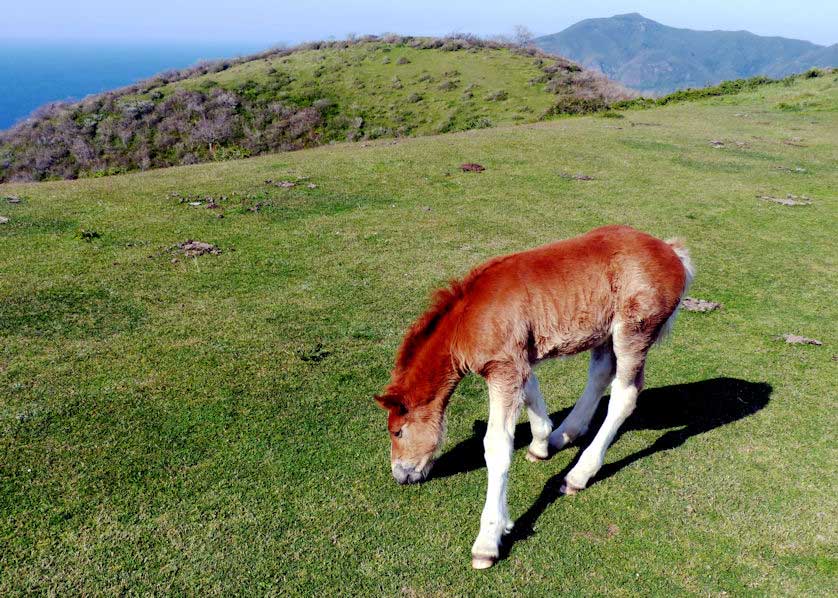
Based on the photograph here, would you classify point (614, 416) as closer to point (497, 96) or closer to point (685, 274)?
point (685, 274)

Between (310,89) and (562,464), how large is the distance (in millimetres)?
47396

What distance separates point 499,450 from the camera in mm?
4750

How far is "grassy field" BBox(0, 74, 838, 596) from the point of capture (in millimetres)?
4590

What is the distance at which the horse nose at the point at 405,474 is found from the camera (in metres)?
4.98

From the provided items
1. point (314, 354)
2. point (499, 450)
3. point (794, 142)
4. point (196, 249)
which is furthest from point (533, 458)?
point (794, 142)

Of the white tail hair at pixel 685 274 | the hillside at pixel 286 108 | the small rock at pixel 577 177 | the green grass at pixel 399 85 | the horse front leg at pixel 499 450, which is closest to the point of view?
the horse front leg at pixel 499 450

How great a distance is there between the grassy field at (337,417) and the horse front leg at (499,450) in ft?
1.00

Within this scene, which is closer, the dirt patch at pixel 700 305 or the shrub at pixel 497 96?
the dirt patch at pixel 700 305

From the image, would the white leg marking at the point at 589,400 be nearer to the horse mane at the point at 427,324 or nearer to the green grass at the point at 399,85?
the horse mane at the point at 427,324

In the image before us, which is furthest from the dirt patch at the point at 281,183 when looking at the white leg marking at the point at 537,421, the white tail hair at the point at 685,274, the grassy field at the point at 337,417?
the white tail hair at the point at 685,274

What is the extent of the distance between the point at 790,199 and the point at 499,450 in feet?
49.6

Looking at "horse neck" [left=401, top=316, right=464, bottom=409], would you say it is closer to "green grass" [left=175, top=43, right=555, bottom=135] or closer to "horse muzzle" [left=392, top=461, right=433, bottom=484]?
"horse muzzle" [left=392, top=461, right=433, bottom=484]

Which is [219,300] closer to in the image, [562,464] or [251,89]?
[562,464]

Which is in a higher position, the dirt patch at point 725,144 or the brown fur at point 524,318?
the dirt patch at point 725,144
